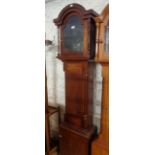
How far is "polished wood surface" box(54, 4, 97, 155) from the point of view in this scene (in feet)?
4.22

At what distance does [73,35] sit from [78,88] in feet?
1.48

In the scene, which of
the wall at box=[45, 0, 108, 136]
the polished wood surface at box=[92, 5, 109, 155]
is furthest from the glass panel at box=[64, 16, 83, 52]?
the wall at box=[45, 0, 108, 136]

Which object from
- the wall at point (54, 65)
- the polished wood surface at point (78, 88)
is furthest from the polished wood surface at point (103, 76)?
the wall at point (54, 65)

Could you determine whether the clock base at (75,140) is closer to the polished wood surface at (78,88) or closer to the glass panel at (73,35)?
the polished wood surface at (78,88)

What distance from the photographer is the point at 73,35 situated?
4.59 feet

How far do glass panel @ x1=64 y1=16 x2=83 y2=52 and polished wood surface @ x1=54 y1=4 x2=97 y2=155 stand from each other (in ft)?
0.10

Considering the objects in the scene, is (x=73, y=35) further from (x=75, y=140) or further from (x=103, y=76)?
(x=75, y=140)

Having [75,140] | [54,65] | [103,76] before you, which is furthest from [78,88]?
[54,65]

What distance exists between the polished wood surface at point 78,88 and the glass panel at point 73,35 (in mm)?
31

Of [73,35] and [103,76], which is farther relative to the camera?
[73,35]

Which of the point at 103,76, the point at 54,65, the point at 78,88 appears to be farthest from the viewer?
the point at 54,65
